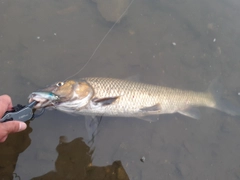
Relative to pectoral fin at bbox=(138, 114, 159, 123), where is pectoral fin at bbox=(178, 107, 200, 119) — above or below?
below

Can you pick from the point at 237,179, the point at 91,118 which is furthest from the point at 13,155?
the point at 237,179

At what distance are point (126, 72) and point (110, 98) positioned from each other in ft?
3.89

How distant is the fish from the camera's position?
3.15m

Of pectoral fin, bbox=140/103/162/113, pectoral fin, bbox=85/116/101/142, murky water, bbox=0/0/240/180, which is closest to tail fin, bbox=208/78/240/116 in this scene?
murky water, bbox=0/0/240/180

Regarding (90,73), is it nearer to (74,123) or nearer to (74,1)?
(74,123)

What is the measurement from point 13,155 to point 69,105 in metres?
1.03

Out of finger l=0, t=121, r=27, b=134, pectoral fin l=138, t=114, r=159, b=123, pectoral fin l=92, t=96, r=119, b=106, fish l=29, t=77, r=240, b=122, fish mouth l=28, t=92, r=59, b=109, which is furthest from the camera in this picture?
pectoral fin l=138, t=114, r=159, b=123

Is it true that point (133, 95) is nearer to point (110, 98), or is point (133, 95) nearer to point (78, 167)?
point (110, 98)

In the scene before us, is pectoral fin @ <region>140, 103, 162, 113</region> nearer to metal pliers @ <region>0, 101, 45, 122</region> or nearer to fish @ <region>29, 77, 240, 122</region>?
fish @ <region>29, 77, 240, 122</region>

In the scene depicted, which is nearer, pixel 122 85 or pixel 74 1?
pixel 122 85

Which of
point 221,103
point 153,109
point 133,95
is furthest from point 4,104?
point 221,103

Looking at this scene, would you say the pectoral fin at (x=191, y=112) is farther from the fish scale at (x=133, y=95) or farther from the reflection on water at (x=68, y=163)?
the reflection on water at (x=68, y=163)

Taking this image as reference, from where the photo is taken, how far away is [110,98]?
3.35m

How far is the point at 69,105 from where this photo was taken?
326 centimetres
